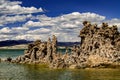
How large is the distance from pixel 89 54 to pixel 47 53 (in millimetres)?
22235

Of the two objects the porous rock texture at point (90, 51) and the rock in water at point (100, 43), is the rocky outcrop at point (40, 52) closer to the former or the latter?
the porous rock texture at point (90, 51)

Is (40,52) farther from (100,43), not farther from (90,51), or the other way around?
(100,43)

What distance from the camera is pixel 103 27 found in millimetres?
144375

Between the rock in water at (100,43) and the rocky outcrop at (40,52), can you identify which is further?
the rocky outcrop at (40,52)

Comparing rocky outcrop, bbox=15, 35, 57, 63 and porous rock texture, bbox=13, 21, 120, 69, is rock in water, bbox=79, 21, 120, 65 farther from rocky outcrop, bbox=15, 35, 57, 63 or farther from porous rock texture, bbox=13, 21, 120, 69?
rocky outcrop, bbox=15, 35, 57, 63

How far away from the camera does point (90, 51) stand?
143125mm

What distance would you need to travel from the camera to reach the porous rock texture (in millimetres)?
129750

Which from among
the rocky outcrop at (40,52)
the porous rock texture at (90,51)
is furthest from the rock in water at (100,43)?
the rocky outcrop at (40,52)

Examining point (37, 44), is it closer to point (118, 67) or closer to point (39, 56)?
point (39, 56)

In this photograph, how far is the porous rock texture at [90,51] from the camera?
12975cm

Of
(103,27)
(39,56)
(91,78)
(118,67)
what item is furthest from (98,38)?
(91,78)

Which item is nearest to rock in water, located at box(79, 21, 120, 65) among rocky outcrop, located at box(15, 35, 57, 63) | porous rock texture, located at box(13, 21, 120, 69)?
porous rock texture, located at box(13, 21, 120, 69)

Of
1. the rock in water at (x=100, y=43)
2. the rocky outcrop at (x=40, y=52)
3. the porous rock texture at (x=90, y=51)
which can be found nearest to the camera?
the porous rock texture at (x=90, y=51)

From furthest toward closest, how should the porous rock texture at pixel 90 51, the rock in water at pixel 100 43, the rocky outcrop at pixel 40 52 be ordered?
1. the rocky outcrop at pixel 40 52
2. the rock in water at pixel 100 43
3. the porous rock texture at pixel 90 51
